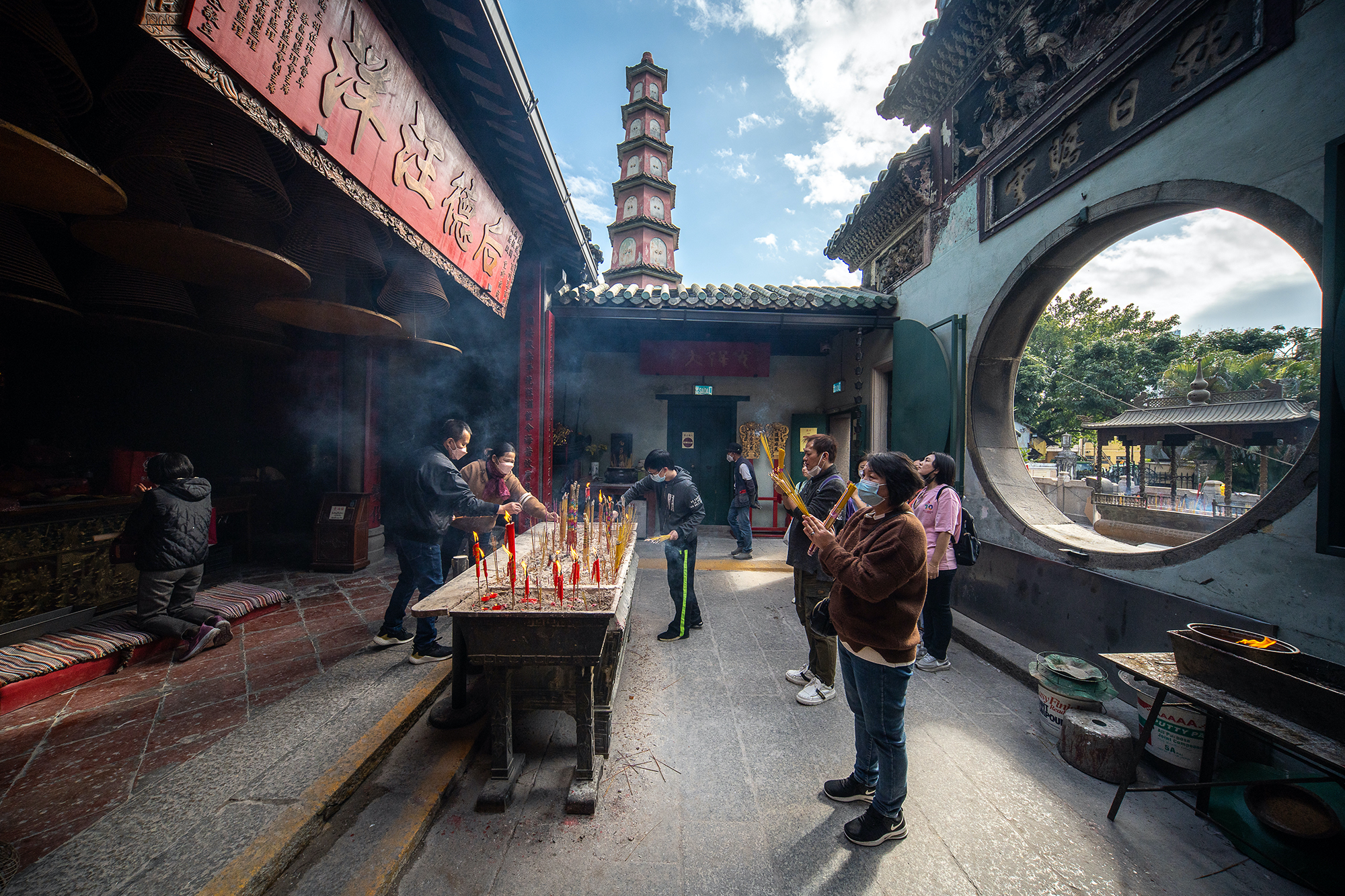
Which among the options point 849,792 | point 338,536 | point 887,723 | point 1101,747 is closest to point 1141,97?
point 1101,747

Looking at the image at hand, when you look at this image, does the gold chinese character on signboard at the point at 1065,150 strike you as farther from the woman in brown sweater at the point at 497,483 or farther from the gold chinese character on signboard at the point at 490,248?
the woman in brown sweater at the point at 497,483

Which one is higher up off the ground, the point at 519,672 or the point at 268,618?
the point at 519,672

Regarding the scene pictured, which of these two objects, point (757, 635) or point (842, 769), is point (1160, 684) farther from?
point (757, 635)

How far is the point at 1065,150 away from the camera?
4.38 metres

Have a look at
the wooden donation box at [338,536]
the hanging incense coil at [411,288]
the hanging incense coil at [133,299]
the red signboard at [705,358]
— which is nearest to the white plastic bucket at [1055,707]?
the hanging incense coil at [411,288]

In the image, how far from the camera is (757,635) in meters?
4.88

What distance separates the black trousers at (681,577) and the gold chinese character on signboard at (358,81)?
386 centimetres

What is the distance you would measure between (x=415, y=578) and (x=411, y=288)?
8.96 feet

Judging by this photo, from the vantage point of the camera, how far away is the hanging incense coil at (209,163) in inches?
93.8

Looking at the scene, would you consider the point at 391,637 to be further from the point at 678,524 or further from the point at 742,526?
the point at 742,526

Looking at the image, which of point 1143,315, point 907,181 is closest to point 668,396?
point 907,181

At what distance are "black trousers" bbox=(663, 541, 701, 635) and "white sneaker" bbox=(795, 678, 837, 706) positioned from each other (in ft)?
4.58

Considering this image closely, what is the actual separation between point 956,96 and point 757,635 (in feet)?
22.6

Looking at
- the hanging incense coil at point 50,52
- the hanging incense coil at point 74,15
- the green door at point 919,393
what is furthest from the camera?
the green door at point 919,393
